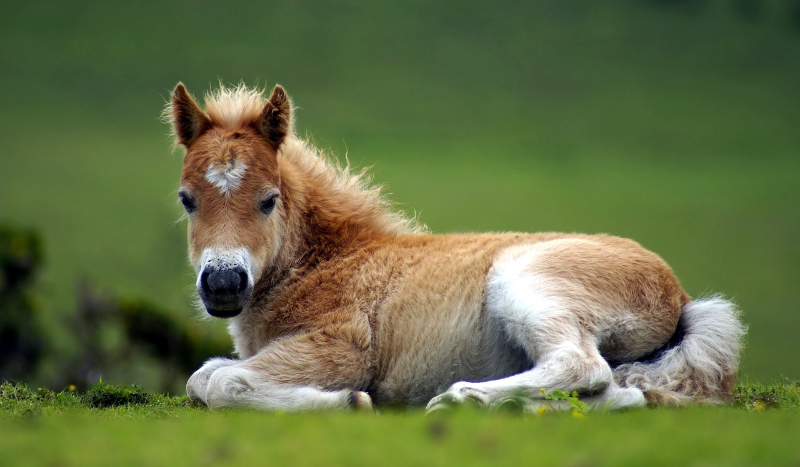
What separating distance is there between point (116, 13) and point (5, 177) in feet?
81.6

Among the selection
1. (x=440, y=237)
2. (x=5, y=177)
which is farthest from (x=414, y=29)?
(x=440, y=237)

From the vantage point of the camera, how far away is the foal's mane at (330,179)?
7.27 m

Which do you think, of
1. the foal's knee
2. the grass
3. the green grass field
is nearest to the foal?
the foal's knee

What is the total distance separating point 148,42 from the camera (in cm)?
6097

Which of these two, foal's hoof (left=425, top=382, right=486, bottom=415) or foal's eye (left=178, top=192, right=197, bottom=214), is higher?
foal's eye (left=178, top=192, right=197, bottom=214)

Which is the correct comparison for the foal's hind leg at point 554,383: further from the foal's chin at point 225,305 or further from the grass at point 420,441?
the foal's chin at point 225,305

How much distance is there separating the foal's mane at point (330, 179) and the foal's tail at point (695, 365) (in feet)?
9.19

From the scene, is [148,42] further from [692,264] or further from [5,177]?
[692,264]

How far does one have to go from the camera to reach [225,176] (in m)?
6.52

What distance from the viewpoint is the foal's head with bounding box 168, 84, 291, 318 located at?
6.17m

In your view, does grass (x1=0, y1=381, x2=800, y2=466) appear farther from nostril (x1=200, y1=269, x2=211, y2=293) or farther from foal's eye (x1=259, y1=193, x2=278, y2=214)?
foal's eye (x1=259, y1=193, x2=278, y2=214)

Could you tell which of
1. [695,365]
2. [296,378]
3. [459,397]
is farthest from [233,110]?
[695,365]

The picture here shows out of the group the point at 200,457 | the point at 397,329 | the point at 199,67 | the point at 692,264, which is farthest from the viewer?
the point at 199,67

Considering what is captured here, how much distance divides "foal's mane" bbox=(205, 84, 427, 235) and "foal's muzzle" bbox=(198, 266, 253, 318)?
5.45 ft
